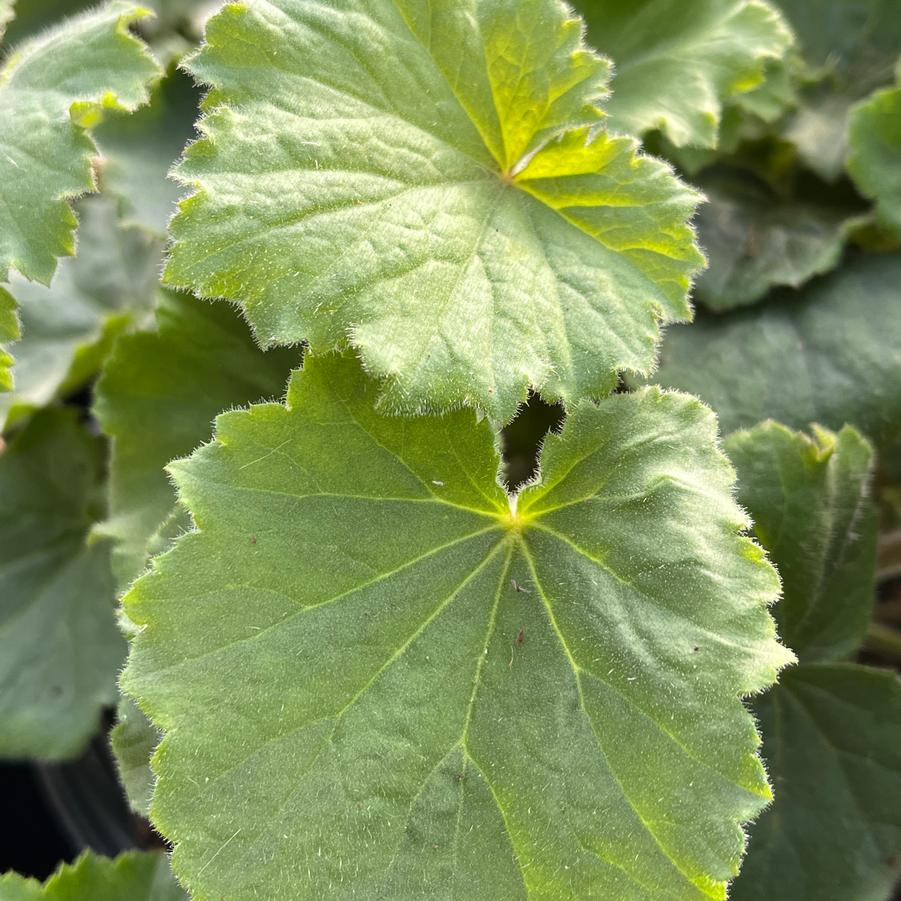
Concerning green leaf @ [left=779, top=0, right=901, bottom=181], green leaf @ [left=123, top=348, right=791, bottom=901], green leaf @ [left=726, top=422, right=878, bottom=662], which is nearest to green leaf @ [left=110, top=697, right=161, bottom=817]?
green leaf @ [left=123, top=348, right=791, bottom=901]

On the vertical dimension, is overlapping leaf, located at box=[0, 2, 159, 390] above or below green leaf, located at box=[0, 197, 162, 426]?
above

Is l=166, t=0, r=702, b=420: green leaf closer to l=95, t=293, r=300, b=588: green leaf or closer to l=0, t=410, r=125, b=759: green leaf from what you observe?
l=95, t=293, r=300, b=588: green leaf

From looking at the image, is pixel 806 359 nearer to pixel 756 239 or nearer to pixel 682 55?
pixel 756 239

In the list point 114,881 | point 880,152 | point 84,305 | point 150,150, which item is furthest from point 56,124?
point 880,152

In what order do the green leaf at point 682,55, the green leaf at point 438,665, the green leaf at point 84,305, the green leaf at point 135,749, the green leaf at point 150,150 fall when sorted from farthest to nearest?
the green leaf at point 84,305, the green leaf at point 150,150, the green leaf at point 682,55, the green leaf at point 135,749, the green leaf at point 438,665

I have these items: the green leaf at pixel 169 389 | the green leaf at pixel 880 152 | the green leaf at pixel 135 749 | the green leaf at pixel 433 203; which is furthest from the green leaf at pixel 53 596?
the green leaf at pixel 880 152

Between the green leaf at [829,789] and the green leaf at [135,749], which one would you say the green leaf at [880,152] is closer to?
the green leaf at [829,789]
